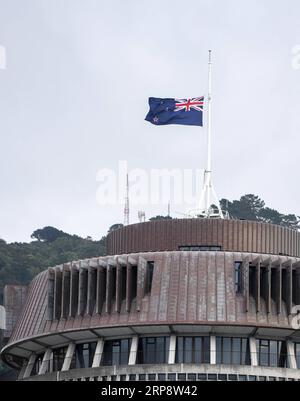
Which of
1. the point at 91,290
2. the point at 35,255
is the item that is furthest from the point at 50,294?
the point at 35,255

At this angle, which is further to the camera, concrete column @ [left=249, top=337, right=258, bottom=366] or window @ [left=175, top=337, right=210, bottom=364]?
window @ [left=175, top=337, right=210, bottom=364]

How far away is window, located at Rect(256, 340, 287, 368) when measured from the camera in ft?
221

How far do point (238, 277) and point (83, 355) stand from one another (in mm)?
A: 12371

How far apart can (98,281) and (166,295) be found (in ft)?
16.4

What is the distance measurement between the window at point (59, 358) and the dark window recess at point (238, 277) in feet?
44.5

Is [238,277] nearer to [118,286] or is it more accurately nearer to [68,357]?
[118,286]

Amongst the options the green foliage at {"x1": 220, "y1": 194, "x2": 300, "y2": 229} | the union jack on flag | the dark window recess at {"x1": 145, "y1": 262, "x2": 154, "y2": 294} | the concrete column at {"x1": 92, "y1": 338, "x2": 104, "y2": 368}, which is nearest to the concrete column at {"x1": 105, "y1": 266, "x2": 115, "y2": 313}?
the dark window recess at {"x1": 145, "y1": 262, "x2": 154, "y2": 294}

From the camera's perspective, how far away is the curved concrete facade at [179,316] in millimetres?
65000

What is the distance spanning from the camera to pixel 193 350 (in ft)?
220

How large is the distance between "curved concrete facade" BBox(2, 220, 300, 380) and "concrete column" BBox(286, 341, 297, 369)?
7 centimetres

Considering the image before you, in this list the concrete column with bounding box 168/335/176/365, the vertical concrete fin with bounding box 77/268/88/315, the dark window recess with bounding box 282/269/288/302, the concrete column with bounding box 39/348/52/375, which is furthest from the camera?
the concrete column with bounding box 39/348/52/375

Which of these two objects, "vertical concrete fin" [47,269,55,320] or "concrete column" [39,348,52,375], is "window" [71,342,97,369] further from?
"vertical concrete fin" [47,269,55,320]
